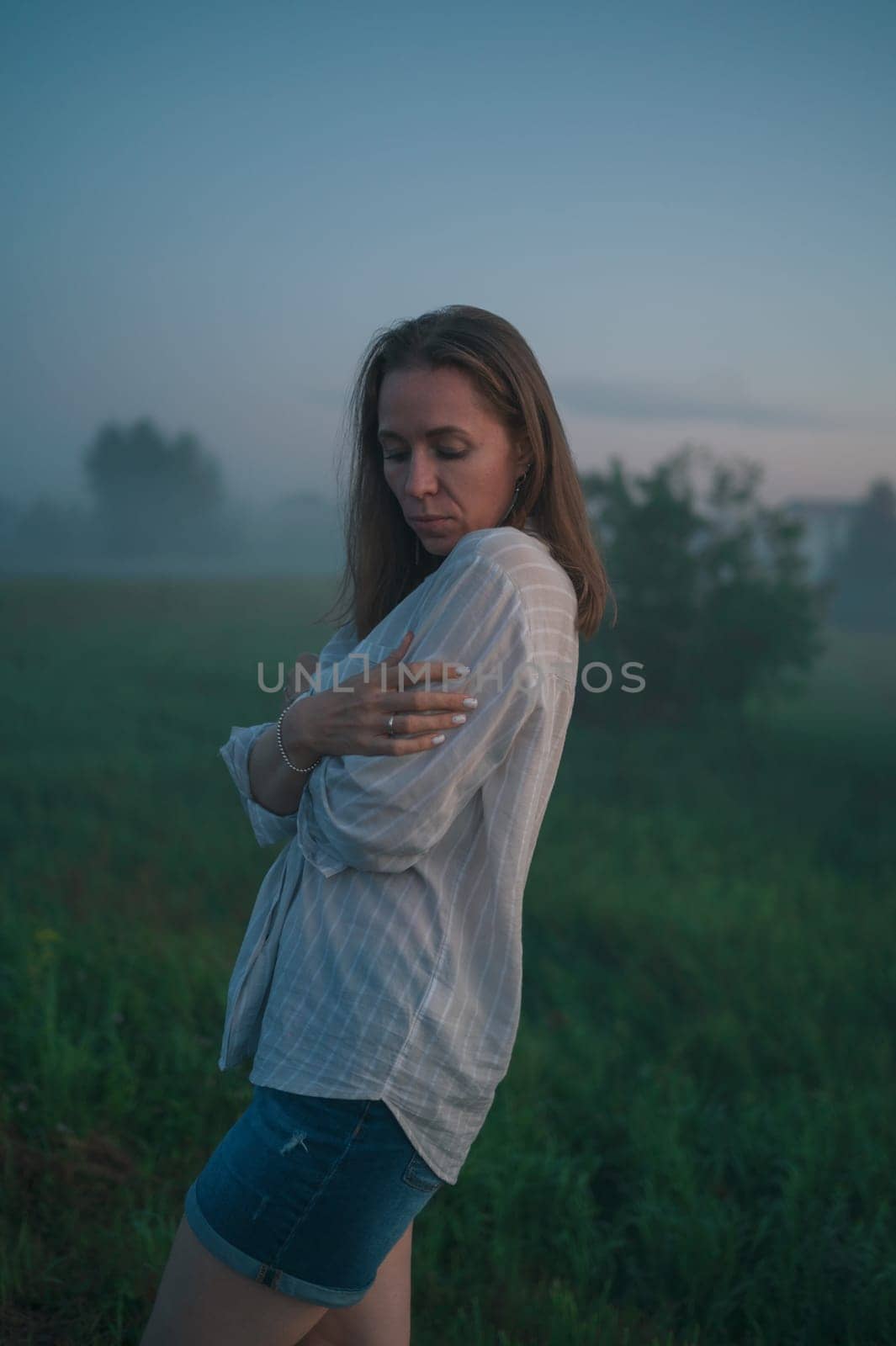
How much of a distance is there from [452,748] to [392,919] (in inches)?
8.8

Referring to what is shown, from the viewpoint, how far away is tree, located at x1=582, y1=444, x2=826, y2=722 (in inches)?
279

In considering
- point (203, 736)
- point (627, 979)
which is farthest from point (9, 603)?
point (627, 979)

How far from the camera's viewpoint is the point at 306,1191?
1210 mm

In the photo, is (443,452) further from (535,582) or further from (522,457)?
(535,582)

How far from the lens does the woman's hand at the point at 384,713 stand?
3.95 feet

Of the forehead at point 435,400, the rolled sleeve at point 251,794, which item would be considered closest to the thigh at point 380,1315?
the rolled sleeve at point 251,794

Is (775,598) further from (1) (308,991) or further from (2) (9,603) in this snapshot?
(1) (308,991)

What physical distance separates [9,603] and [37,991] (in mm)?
3678

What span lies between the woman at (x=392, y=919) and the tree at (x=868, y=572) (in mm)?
5931

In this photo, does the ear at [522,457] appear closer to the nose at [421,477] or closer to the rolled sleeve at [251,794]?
the nose at [421,477]

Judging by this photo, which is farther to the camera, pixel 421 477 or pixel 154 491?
pixel 154 491

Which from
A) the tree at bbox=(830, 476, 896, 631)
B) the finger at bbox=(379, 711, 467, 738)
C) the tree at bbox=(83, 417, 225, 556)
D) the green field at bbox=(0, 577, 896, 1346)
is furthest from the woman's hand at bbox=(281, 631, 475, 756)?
the tree at bbox=(830, 476, 896, 631)

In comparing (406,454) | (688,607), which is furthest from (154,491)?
(406,454)

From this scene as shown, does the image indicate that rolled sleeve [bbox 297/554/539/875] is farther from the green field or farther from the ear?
the green field
